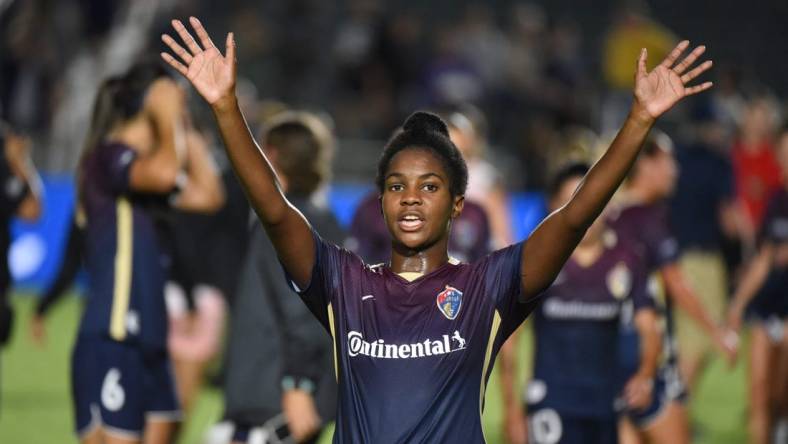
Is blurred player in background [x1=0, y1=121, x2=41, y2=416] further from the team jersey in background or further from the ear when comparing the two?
the ear

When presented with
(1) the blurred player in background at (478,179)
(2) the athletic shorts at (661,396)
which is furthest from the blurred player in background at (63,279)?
(2) the athletic shorts at (661,396)

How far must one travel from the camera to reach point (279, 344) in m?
6.59

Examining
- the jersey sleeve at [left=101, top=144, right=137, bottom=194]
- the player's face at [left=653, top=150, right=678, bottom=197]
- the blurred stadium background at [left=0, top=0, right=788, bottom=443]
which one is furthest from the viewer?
the blurred stadium background at [left=0, top=0, right=788, bottom=443]

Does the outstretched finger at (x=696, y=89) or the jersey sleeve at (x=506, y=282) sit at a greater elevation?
the outstretched finger at (x=696, y=89)

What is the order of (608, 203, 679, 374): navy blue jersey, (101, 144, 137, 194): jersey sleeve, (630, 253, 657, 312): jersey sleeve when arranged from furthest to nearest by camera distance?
(608, 203, 679, 374): navy blue jersey < (630, 253, 657, 312): jersey sleeve < (101, 144, 137, 194): jersey sleeve

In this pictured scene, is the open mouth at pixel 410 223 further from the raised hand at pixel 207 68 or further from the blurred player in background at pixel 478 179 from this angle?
the blurred player in background at pixel 478 179

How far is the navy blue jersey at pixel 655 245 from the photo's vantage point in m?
8.57

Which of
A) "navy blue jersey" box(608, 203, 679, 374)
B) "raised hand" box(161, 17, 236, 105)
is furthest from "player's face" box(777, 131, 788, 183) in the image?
"raised hand" box(161, 17, 236, 105)

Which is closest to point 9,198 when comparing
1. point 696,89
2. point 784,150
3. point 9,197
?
point 9,197

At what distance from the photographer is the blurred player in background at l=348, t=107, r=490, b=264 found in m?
8.41

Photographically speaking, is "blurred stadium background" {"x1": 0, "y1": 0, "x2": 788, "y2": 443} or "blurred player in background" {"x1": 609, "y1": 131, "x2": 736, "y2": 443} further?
"blurred stadium background" {"x1": 0, "y1": 0, "x2": 788, "y2": 443}

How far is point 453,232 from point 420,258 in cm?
387

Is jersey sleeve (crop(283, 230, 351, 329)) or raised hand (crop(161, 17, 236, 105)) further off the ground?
raised hand (crop(161, 17, 236, 105))

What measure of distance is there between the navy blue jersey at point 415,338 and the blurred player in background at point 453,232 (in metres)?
3.57
